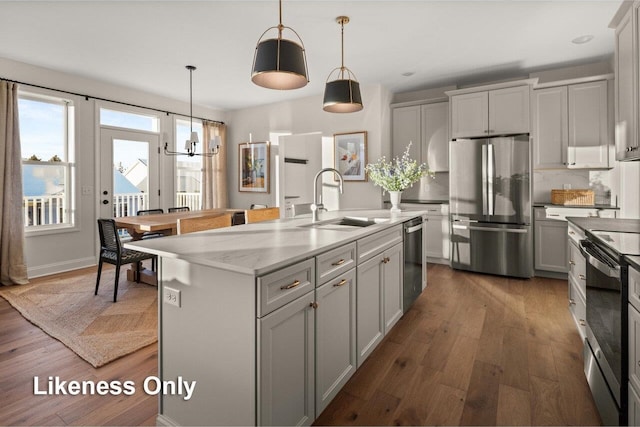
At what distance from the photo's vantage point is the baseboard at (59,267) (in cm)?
434

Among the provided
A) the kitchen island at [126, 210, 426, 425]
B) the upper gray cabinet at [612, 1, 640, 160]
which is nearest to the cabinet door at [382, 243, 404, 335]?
the kitchen island at [126, 210, 426, 425]

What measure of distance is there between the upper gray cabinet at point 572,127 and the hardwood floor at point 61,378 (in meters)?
4.90

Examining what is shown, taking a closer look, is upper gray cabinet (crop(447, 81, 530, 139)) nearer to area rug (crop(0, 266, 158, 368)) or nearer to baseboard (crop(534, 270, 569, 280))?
baseboard (crop(534, 270, 569, 280))

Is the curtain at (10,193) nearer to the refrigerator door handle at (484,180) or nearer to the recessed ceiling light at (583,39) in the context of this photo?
the refrigerator door handle at (484,180)

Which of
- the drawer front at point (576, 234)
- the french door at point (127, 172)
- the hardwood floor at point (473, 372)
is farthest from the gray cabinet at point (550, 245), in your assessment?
the french door at point (127, 172)

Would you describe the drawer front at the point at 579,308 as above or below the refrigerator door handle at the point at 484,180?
below

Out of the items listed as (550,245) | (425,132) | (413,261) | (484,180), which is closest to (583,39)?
(484,180)

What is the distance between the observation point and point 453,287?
12.7 feet

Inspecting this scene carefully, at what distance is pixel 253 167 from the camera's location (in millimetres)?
6539

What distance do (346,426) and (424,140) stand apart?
171 inches

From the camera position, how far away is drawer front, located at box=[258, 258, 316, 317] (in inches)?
48.7

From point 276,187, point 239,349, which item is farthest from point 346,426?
point 276,187

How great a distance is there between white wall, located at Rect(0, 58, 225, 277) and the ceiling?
199 mm

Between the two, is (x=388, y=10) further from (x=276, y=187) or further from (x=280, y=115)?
(x=276, y=187)
